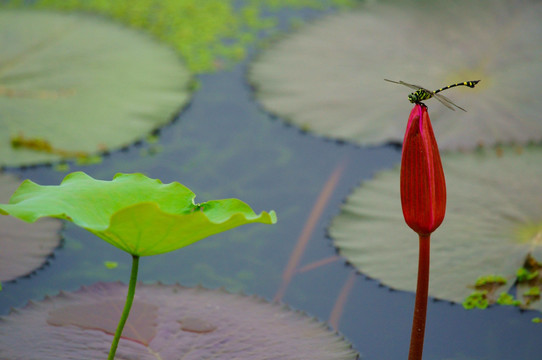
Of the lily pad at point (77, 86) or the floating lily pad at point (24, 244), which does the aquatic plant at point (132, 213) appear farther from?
the lily pad at point (77, 86)

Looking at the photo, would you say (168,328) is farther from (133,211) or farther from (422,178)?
(422,178)

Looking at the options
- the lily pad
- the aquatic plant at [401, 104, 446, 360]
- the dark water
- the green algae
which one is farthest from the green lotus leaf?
the green algae

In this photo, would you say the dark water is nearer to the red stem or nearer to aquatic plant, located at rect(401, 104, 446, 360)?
the red stem

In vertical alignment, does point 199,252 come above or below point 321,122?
below

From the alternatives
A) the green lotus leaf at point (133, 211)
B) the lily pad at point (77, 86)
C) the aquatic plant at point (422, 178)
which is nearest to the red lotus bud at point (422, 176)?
the aquatic plant at point (422, 178)

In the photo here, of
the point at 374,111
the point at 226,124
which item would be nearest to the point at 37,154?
the point at 226,124

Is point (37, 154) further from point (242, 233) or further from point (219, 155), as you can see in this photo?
point (242, 233)

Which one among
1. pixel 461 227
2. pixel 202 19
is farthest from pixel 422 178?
pixel 202 19
